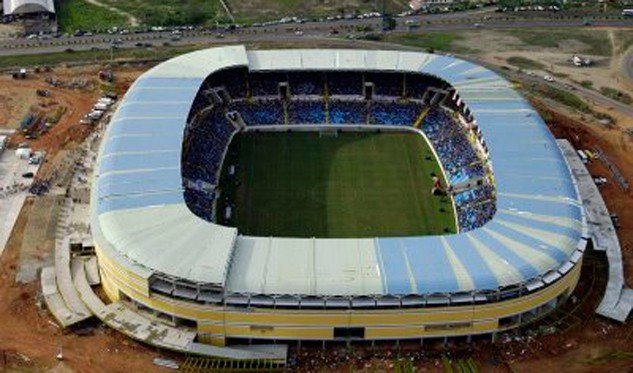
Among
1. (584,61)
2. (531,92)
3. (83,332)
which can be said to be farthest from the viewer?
(584,61)

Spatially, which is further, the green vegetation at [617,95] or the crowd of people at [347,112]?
the green vegetation at [617,95]

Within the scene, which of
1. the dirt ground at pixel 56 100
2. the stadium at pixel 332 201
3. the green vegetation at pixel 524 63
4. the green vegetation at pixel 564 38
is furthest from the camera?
the green vegetation at pixel 564 38

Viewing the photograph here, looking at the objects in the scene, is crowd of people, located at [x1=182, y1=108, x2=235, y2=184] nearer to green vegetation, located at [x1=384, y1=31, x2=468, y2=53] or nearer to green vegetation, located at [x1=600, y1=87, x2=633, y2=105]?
green vegetation, located at [x1=384, y1=31, x2=468, y2=53]

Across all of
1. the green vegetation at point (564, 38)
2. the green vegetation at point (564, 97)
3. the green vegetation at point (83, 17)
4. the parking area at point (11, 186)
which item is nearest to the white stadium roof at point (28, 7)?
the green vegetation at point (83, 17)

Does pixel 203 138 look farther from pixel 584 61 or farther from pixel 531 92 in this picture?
pixel 584 61

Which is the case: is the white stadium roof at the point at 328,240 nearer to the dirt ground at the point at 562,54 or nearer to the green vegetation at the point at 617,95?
the green vegetation at the point at 617,95

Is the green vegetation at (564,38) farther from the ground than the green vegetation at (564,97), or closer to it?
farther from the ground

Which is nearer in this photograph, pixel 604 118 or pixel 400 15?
pixel 604 118

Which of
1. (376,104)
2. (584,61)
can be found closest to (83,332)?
(376,104)
